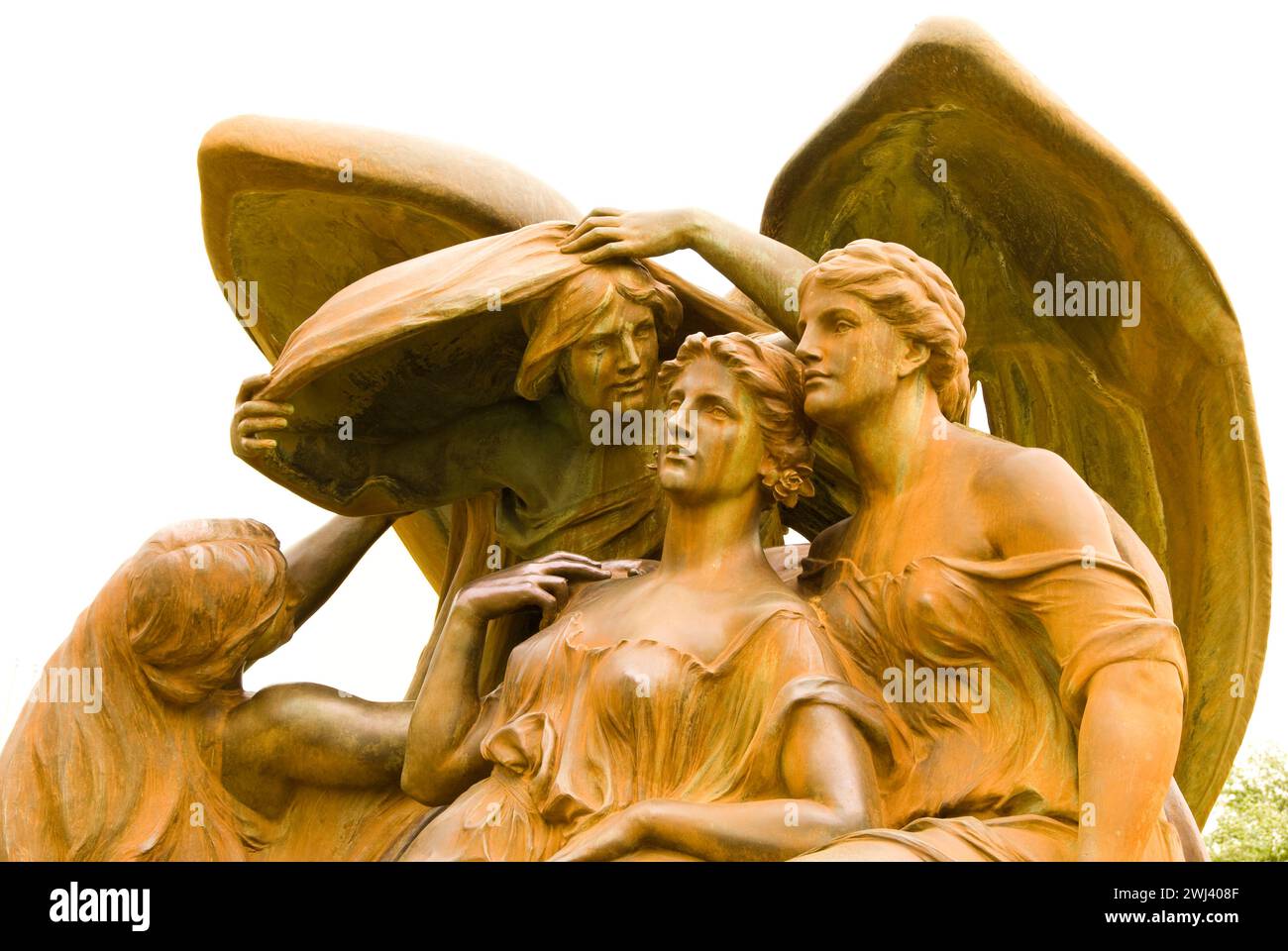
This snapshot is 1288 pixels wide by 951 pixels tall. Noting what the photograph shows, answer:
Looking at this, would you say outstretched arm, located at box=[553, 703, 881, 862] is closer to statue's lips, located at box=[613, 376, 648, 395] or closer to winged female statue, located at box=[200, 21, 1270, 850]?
winged female statue, located at box=[200, 21, 1270, 850]

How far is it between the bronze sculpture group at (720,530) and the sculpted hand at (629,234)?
0.01 metres

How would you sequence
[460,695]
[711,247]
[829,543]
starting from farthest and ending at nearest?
[711,247] → [829,543] → [460,695]

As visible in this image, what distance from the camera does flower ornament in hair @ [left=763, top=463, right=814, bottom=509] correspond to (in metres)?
7.29

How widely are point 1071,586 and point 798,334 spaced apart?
1331mm

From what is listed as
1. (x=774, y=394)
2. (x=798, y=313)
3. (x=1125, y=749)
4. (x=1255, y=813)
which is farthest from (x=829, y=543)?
(x=1255, y=813)

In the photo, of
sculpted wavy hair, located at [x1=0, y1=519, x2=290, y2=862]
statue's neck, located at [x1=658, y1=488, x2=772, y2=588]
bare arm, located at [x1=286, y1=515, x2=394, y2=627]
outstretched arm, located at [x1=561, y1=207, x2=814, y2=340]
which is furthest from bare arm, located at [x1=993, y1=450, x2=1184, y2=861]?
bare arm, located at [x1=286, y1=515, x2=394, y2=627]

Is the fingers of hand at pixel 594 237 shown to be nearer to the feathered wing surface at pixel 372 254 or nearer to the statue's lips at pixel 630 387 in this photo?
the feathered wing surface at pixel 372 254

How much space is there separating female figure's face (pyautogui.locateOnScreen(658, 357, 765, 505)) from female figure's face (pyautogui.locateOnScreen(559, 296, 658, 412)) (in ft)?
1.37

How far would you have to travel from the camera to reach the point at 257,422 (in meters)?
7.64

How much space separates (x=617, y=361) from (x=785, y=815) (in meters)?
1.66

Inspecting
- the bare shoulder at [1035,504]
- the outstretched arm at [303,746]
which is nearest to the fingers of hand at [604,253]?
the bare shoulder at [1035,504]

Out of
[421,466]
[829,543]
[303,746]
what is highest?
[421,466]

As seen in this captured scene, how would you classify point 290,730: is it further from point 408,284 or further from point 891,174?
point 891,174

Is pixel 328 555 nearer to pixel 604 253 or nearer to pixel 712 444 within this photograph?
pixel 604 253
